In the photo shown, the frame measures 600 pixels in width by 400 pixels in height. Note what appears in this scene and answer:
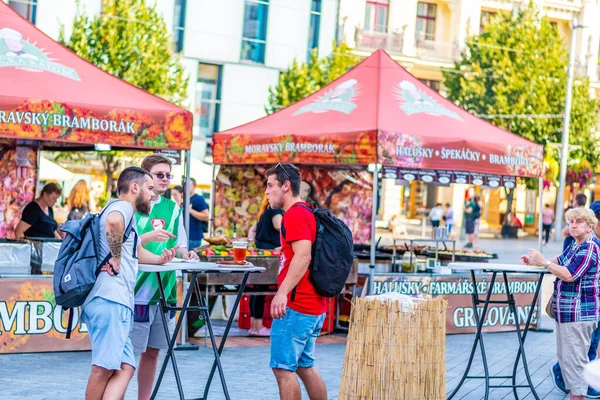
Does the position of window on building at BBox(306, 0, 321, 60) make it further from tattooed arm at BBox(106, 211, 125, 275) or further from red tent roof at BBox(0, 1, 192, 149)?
tattooed arm at BBox(106, 211, 125, 275)

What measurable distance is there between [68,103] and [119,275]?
416 centimetres

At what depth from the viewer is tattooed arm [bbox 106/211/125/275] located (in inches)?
215

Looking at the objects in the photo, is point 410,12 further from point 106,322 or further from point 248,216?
point 106,322

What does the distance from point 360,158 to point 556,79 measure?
30.5 m

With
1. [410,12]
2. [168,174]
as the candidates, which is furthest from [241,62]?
[168,174]

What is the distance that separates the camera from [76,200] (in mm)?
16391

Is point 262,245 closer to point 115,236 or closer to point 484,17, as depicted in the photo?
point 115,236

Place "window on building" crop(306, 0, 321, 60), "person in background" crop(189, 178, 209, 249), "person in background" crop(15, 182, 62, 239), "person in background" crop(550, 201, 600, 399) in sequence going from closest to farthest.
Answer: "person in background" crop(550, 201, 600, 399) < "person in background" crop(15, 182, 62, 239) < "person in background" crop(189, 178, 209, 249) < "window on building" crop(306, 0, 321, 60)

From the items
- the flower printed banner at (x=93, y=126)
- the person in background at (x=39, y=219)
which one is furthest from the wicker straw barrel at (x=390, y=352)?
the person in background at (x=39, y=219)

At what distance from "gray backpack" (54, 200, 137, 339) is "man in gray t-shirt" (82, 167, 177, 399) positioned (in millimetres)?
44

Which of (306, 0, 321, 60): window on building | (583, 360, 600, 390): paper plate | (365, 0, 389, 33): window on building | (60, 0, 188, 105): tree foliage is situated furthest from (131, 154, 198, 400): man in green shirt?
(365, 0, 389, 33): window on building

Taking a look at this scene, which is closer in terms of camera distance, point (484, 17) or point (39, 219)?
point (39, 219)

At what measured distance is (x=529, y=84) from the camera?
39.5 meters

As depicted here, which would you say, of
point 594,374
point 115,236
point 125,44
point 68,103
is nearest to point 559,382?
point 115,236
